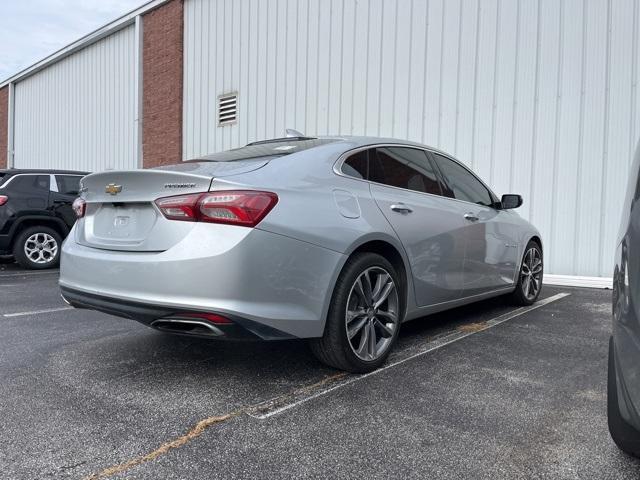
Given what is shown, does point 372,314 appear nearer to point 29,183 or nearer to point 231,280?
point 231,280

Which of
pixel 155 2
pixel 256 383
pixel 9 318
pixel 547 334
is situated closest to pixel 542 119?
pixel 547 334

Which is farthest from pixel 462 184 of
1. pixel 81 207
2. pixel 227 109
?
pixel 227 109

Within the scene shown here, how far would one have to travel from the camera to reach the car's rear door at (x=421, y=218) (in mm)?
3580

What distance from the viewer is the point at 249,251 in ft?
8.83

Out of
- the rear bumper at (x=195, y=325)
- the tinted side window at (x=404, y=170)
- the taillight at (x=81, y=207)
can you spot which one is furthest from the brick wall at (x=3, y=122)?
the rear bumper at (x=195, y=325)

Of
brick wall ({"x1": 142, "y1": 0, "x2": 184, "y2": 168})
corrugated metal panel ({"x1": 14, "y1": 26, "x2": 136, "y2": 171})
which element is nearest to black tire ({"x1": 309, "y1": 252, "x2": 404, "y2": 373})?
brick wall ({"x1": 142, "y1": 0, "x2": 184, "y2": 168})

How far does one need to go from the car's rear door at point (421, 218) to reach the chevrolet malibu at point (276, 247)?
1cm

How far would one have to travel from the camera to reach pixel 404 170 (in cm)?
391

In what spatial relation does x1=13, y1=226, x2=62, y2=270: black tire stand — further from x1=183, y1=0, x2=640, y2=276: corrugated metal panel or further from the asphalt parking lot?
x1=183, y1=0, x2=640, y2=276: corrugated metal panel

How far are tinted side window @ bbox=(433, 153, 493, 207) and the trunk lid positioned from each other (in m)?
1.90

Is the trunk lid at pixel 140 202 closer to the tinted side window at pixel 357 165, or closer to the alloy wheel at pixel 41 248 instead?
the tinted side window at pixel 357 165

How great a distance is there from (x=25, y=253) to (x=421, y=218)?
7.27 metres

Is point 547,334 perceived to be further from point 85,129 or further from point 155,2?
point 85,129

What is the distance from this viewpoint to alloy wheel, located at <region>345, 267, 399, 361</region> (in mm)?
3227
